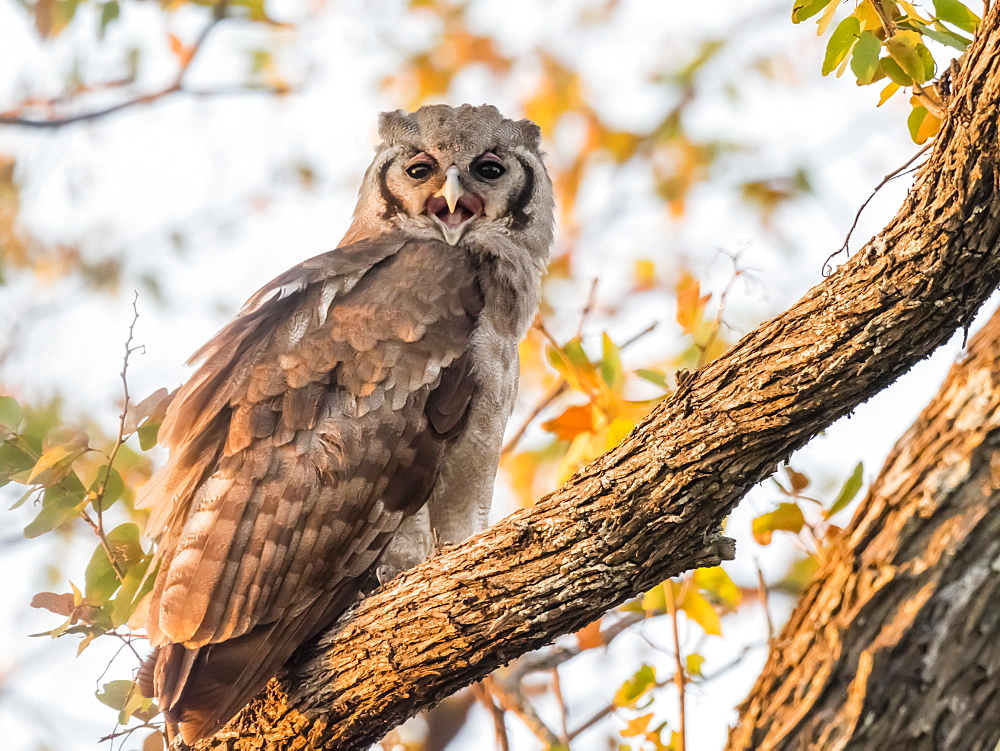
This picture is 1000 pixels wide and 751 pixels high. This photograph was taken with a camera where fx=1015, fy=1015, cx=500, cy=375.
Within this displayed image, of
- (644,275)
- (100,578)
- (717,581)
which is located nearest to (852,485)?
(717,581)

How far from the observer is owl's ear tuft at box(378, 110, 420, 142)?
191 inches

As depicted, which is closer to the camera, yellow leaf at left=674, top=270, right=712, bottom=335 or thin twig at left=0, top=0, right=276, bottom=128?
yellow leaf at left=674, top=270, right=712, bottom=335

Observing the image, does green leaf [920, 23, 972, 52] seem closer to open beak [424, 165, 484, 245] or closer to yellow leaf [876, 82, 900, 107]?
yellow leaf [876, 82, 900, 107]

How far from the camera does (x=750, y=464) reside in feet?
8.56

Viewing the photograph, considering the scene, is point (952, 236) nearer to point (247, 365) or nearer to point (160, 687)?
point (247, 365)

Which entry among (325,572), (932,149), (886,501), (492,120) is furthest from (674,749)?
(492,120)

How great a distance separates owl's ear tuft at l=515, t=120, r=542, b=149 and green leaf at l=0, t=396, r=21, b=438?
105 inches

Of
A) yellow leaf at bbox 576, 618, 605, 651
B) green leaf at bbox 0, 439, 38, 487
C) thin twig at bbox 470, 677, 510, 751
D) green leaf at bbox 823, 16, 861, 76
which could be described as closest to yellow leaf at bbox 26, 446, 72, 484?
green leaf at bbox 0, 439, 38, 487

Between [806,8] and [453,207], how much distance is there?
188cm

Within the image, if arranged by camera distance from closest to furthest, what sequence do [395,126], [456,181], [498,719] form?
[498,719], [456,181], [395,126]

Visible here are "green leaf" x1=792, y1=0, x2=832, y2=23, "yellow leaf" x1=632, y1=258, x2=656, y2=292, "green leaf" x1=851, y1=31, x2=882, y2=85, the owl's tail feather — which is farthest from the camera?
"yellow leaf" x1=632, y1=258, x2=656, y2=292

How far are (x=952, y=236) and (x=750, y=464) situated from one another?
737mm

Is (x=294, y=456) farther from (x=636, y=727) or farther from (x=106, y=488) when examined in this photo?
(x=636, y=727)

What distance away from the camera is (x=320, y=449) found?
3.42 metres
